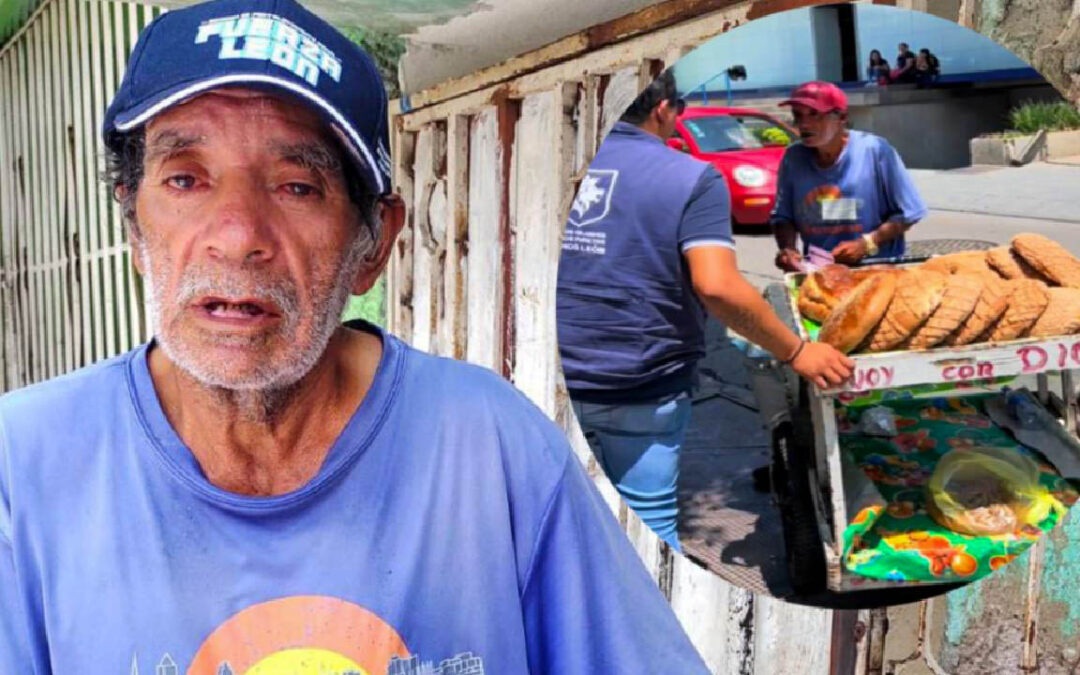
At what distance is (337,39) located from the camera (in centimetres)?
125

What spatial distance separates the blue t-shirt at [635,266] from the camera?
166 centimetres

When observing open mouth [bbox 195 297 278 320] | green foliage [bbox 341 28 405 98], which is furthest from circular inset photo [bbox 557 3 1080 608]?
green foliage [bbox 341 28 405 98]

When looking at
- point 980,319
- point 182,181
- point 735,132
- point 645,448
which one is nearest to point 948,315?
point 980,319

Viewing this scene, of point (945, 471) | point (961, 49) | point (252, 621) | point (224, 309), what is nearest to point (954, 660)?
point (945, 471)

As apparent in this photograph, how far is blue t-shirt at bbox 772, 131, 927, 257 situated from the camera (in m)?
1.56

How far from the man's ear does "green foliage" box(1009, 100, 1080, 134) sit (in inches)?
36.4

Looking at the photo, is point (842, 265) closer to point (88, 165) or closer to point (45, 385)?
point (45, 385)

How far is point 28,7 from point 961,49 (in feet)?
13.4

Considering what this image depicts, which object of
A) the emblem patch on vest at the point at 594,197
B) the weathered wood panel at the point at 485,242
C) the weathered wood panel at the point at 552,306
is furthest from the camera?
the weathered wood panel at the point at 485,242

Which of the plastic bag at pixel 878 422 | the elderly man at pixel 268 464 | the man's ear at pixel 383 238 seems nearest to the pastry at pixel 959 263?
the plastic bag at pixel 878 422

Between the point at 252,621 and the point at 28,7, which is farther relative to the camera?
the point at 28,7

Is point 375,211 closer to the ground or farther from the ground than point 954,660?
farther from the ground

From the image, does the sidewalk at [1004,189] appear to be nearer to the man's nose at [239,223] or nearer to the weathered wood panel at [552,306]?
the weathered wood panel at [552,306]

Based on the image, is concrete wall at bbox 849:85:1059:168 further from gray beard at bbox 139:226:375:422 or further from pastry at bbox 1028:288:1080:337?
gray beard at bbox 139:226:375:422
